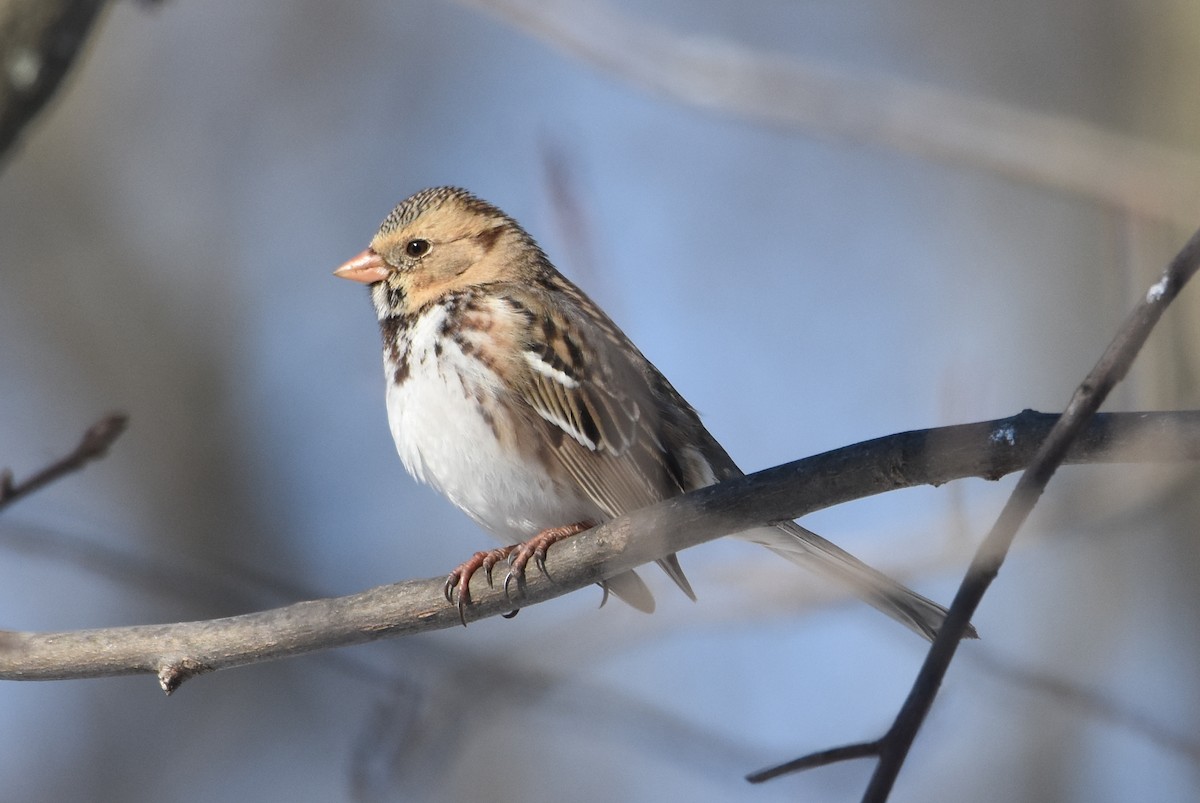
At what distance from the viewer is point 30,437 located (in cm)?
902

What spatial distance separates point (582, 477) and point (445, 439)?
451 millimetres

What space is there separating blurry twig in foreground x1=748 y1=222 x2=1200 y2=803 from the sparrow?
84.1 inches

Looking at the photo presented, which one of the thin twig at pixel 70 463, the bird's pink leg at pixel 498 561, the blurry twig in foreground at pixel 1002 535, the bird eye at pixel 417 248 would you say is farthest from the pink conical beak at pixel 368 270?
the blurry twig in foreground at pixel 1002 535

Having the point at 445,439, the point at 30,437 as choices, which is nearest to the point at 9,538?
the point at 445,439

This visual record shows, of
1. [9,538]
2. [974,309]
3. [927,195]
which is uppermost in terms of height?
[927,195]

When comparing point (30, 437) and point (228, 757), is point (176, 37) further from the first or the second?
point (228, 757)

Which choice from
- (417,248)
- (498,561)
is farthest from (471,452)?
(417,248)

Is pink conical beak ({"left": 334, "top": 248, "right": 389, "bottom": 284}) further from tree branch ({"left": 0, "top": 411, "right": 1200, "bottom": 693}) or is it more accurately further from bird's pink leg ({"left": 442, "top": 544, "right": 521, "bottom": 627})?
tree branch ({"left": 0, "top": 411, "right": 1200, "bottom": 693})

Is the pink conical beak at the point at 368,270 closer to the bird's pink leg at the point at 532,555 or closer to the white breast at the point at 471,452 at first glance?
the white breast at the point at 471,452

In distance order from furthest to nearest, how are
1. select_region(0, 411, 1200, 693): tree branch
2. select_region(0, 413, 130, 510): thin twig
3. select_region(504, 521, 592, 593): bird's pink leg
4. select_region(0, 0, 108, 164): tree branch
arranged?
select_region(0, 0, 108, 164): tree branch → select_region(504, 521, 592, 593): bird's pink leg → select_region(0, 413, 130, 510): thin twig → select_region(0, 411, 1200, 693): tree branch

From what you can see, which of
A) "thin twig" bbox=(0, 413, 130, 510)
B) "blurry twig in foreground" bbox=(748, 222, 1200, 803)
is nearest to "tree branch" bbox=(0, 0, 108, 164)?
"thin twig" bbox=(0, 413, 130, 510)

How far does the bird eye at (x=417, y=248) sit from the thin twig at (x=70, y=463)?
192cm

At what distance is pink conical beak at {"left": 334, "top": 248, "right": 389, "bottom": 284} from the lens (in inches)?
198

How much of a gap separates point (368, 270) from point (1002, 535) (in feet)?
12.1
